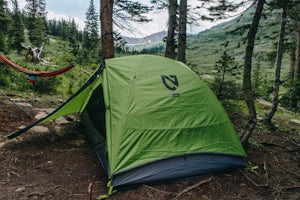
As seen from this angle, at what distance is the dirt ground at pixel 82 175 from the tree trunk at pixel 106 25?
2.50 m

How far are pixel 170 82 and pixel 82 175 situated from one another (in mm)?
2315

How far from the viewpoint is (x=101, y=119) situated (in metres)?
5.20

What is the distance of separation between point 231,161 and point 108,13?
4920 mm

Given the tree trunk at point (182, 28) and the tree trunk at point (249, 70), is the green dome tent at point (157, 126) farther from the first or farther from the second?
the tree trunk at point (182, 28)

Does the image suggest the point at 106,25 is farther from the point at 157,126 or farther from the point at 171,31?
the point at 157,126

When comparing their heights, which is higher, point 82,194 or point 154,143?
point 154,143

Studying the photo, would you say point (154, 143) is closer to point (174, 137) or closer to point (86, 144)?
point (174, 137)

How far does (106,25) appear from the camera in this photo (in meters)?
6.54

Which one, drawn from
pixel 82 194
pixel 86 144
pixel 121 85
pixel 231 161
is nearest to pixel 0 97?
pixel 86 144

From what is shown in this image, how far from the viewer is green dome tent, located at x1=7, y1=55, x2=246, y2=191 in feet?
12.3

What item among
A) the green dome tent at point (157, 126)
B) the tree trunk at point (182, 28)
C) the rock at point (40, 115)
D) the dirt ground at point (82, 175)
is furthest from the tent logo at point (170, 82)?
the tree trunk at point (182, 28)

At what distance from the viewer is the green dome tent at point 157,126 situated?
3.76m

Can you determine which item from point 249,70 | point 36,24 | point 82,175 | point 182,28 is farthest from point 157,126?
point 36,24

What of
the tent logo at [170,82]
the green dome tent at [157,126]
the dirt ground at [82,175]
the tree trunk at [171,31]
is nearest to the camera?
the dirt ground at [82,175]
